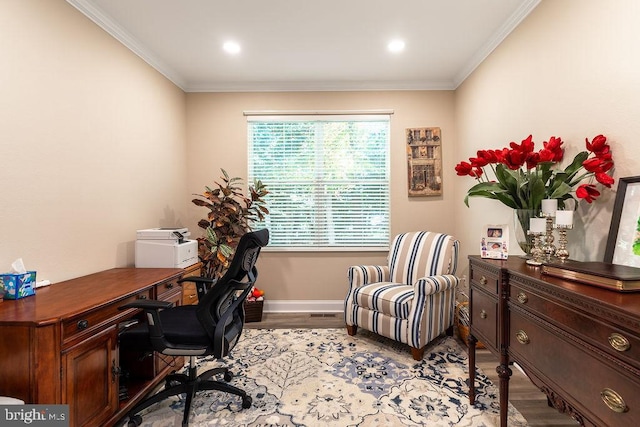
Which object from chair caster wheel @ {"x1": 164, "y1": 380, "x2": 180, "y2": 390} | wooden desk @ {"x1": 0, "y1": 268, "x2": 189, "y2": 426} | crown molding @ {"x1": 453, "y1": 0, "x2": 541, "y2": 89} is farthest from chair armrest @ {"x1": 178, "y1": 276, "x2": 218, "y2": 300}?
crown molding @ {"x1": 453, "y1": 0, "x2": 541, "y2": 89}

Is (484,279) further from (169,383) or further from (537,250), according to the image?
(169,383)

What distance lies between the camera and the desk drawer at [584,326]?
91 centimetres

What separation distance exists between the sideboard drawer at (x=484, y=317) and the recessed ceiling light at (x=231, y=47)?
2892 millimetres

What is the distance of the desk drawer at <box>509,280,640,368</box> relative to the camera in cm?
91

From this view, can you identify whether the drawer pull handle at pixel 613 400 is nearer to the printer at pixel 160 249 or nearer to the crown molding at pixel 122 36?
the printer at pixel 160 249

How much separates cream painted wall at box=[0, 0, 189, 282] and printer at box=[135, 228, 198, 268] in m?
0.19

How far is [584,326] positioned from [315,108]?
10.9 ft

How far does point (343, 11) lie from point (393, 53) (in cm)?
85

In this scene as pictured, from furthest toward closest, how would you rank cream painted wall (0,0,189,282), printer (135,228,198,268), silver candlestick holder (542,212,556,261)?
printer (135,228,198,268) < cream painted wall (0,0,189,282) < silver candlestick holder (542,212,556,261)

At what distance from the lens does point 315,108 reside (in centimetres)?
374

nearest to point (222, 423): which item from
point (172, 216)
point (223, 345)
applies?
point (223, 345)

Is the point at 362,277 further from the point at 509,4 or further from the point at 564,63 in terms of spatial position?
the point at 509,4

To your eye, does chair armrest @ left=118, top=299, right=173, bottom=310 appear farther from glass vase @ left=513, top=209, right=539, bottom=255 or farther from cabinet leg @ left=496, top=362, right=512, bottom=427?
glass vase @ left=513, top=209, right=539, bottom=255

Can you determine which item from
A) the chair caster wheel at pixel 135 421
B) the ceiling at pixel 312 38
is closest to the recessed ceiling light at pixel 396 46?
the ceiling at pixel 312 38
